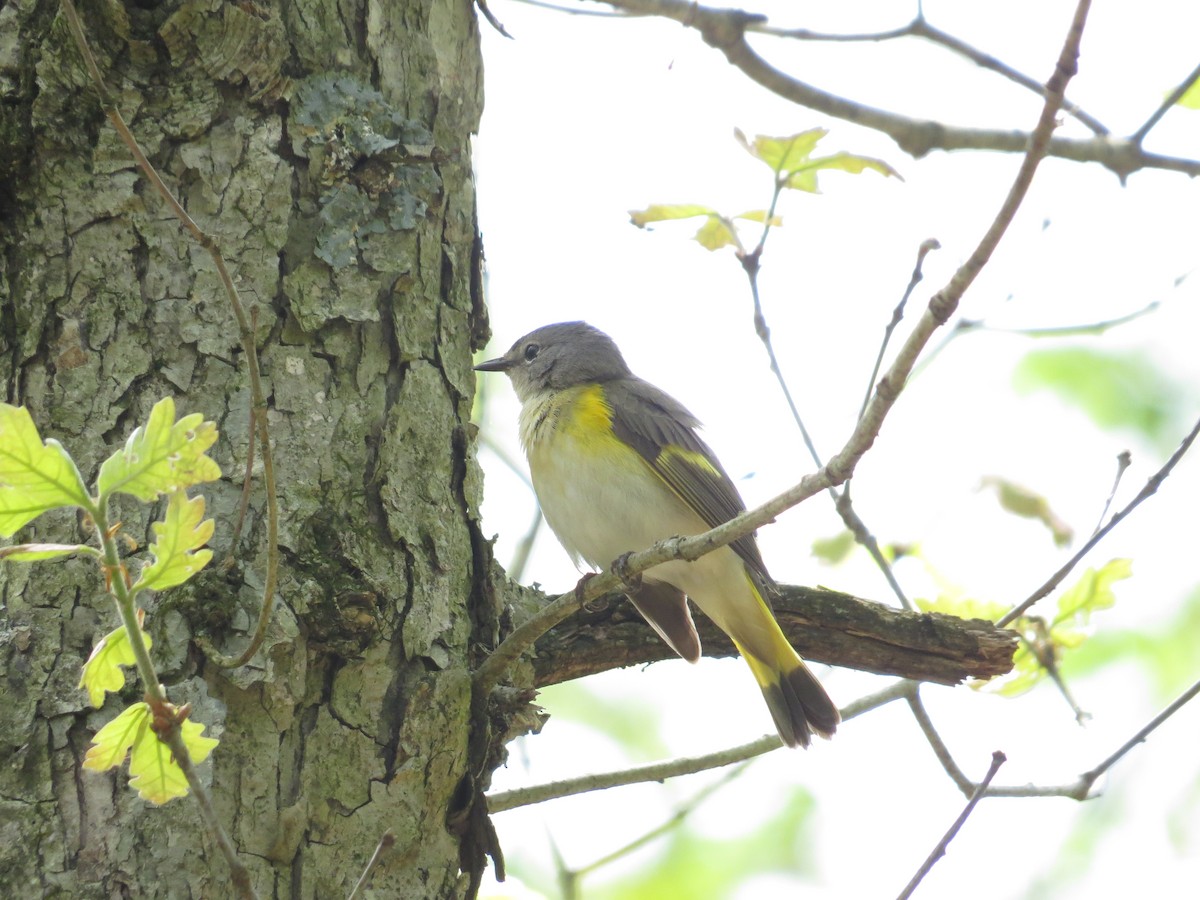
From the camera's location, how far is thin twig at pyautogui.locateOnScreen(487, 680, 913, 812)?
298cm

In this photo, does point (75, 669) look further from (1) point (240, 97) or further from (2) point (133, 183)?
(1) point (240, 97)

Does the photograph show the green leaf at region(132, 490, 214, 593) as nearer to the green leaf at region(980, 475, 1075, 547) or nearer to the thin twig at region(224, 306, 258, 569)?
the thin twig at region(224, 306, 258, 569)

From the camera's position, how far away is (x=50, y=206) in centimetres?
243

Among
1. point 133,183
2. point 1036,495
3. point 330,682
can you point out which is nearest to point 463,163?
point 133,183

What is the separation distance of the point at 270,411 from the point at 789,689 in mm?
2343

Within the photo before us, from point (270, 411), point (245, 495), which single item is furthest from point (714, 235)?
Answer: point (245, 495)

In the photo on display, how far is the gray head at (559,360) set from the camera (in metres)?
5.07

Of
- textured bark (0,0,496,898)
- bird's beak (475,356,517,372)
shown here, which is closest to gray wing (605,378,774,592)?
bird's beak (475,356,517,372)

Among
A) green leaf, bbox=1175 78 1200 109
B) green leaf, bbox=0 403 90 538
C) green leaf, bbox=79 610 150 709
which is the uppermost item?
green leaf, bbox=1175 78 1200 109

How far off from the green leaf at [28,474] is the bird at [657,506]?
7.68 ft

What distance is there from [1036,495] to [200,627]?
3.33 metres

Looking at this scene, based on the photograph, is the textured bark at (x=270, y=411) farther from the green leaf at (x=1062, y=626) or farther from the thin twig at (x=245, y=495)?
the green leaf at (x=1062, y=626)

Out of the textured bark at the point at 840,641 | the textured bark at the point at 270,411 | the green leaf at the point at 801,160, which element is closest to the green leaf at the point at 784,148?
the green leaf at the point at 801,160

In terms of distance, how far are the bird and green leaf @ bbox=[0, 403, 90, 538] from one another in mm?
2341
